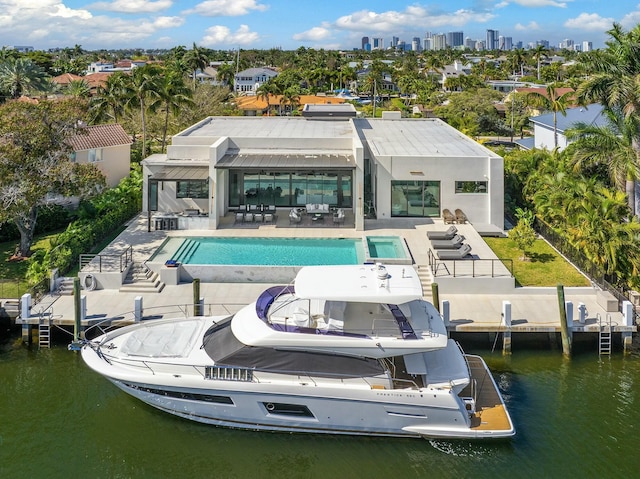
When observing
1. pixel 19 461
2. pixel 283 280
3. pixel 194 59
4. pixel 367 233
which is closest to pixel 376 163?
pixel 367 233

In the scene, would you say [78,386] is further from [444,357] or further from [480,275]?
[480,275]

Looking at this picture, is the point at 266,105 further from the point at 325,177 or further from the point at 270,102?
the point at 325,177

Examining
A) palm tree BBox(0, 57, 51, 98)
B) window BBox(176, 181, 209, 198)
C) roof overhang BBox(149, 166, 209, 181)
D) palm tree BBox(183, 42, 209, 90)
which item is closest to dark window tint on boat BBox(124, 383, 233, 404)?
roof overhang BBox(149, 166, 209, 181)

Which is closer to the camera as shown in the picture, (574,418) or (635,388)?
(574,418)

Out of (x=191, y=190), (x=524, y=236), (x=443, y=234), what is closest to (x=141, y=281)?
(x=191, y=190)

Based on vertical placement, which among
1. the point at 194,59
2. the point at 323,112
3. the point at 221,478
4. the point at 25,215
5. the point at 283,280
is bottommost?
the point at 221,478

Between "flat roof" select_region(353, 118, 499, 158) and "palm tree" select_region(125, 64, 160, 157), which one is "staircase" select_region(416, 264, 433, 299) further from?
"palm tree" select_region(125, 64, 160, 157)
